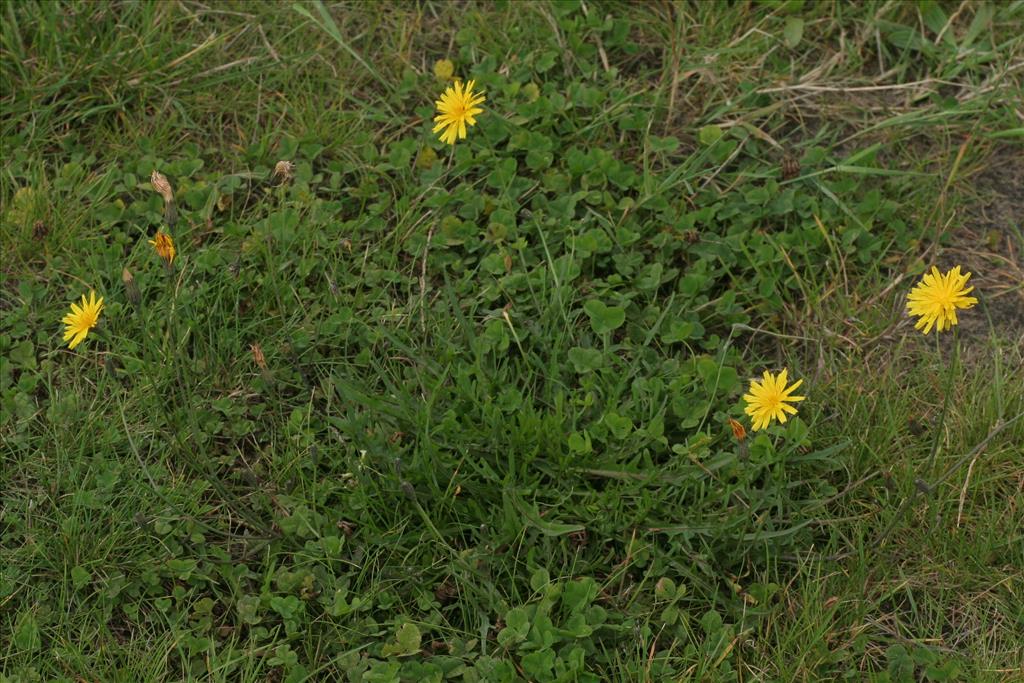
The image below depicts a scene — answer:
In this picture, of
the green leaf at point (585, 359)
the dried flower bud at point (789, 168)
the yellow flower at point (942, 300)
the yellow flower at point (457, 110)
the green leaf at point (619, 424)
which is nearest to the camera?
the yellow flower at point (942, 300)

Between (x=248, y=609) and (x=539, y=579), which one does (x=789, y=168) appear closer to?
(x=539, y=579)

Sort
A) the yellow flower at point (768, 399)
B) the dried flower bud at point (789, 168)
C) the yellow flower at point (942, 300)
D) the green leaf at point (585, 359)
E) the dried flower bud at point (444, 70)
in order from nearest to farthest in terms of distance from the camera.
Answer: the yellow flower at point (942, 300), the yellow flower at point (768, 399), the green leaf at point (585, 359), the dried flower bud at point (789, 168), the dried flower bud at point (444, 70)

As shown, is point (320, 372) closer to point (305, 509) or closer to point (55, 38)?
point (305, 509)

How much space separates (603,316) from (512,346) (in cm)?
23

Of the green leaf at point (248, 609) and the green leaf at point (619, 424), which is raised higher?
the green leaf at point (619, 424)

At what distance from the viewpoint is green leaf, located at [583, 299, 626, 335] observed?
2783mm

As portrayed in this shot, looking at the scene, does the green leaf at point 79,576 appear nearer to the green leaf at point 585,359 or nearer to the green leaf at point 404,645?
the green leaf at point 404,645

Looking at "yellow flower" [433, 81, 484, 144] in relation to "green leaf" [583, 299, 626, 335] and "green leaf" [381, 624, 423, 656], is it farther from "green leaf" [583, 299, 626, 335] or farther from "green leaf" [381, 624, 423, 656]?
"green leaf" [381, 624, 423, 656]

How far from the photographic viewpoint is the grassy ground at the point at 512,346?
96.7 inches

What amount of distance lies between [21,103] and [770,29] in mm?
2108

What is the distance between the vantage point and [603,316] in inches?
110

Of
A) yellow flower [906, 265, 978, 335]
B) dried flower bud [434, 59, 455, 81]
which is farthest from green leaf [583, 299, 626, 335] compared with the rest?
dried flower bud [434, 59, 455, 81]

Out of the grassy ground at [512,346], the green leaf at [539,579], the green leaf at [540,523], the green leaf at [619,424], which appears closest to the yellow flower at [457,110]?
the grassy ground at [512,346]

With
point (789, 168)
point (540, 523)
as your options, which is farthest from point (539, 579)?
point (789, 168)
